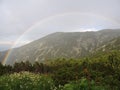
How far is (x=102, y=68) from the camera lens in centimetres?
1700

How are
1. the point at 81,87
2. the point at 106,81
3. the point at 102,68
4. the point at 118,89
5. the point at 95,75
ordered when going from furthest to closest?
the point at 102,68 → the point at 95,75 → the point at 106,81 → the point at 118,89 → the point at 81,87

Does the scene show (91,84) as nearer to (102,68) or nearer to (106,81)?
(106,81)

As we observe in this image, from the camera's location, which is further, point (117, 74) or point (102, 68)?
point (102, 68)

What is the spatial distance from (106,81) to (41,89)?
12.5ft

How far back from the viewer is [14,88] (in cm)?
1216

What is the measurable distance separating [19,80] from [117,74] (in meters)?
6.40

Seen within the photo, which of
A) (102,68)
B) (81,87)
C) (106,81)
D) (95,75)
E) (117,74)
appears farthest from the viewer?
(102,68)

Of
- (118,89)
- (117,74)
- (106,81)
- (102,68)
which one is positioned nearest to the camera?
(118,89)

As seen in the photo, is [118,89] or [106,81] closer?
[118,89]

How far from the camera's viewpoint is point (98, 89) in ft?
30.3

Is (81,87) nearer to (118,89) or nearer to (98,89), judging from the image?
(98,89)

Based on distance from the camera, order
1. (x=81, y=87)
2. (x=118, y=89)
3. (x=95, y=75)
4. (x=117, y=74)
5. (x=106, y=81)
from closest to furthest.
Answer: (x=81, y=87) → (x=118, y=89) → (x=106, y=81) → (x=117, y=74) → (x=95, y=75)

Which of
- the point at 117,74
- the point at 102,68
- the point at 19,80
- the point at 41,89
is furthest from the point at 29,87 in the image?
the point at 102,68

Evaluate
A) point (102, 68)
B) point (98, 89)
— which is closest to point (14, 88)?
point (98, 89)
